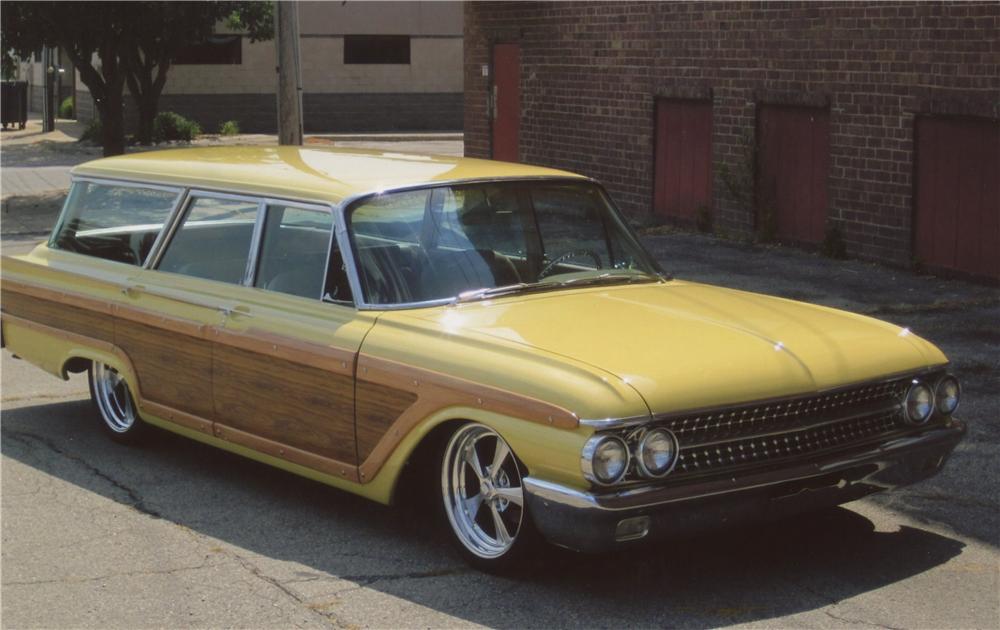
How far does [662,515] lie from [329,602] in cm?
124

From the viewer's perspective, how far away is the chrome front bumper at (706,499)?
5.07 meters

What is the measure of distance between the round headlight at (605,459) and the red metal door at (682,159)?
12.8m

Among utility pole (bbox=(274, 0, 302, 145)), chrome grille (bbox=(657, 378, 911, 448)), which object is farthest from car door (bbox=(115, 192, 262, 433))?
utility pole (bbox=(274, 0, 302, 145))

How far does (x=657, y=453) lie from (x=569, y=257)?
1742mm

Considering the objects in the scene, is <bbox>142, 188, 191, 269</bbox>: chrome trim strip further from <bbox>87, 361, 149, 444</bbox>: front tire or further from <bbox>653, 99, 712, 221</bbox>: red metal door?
<bbox>653, 99, 712, 221</bbox>: red metal door

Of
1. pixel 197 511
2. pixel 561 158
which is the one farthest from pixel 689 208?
pixel 197 511

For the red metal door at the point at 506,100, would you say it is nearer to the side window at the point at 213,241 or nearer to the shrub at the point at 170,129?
the side window at the point at 213,241

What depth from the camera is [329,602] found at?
17.7ft

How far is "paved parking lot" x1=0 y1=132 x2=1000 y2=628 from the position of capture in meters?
5.25

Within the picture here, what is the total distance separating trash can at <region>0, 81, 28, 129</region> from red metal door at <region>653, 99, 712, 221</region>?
92.0ft

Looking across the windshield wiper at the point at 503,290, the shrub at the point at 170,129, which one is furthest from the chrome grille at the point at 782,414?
the shrub at the point at 170,129

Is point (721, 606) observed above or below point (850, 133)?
below

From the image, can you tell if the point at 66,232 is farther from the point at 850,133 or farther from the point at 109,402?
the point at 850,133

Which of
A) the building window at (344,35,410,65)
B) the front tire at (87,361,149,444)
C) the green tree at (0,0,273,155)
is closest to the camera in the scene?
the front tire at (87,361,149,444)
